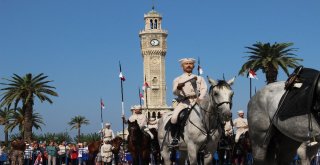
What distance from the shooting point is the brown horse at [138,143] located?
20.2 meters

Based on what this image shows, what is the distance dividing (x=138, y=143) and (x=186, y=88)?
794cm

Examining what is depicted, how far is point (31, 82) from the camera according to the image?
5622 cm

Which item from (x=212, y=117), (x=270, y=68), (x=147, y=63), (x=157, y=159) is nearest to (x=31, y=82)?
(x=270, y=68)

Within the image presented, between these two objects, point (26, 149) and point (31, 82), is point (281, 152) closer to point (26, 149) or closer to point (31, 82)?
point (26, 149)

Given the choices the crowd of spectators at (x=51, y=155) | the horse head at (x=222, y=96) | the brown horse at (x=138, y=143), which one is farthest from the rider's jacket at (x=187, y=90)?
the crowd of spectators at (x=51, y=155)

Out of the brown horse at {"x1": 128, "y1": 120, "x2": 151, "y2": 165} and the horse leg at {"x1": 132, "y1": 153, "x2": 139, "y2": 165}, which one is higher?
the brown horse at {"x1": 128, "y1": 120, "x2": 151, "y2": 165}

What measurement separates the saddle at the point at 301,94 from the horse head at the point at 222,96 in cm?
142

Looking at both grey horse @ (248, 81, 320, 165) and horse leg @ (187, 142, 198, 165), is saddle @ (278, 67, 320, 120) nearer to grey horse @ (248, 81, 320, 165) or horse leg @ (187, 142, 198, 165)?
grey horse @ (248, 81, 320, 165)

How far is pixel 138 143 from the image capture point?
66.8 ft

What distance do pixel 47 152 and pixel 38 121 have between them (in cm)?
4488

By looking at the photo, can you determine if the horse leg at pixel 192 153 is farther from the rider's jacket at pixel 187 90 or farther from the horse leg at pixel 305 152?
the horse leg at pixel 305 152

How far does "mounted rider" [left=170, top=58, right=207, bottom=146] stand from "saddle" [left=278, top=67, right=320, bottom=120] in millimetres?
3221

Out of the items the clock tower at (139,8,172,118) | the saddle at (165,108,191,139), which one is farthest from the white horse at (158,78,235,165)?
the clock tower at (139,8,172,118)

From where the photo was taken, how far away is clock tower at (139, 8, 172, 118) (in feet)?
449
